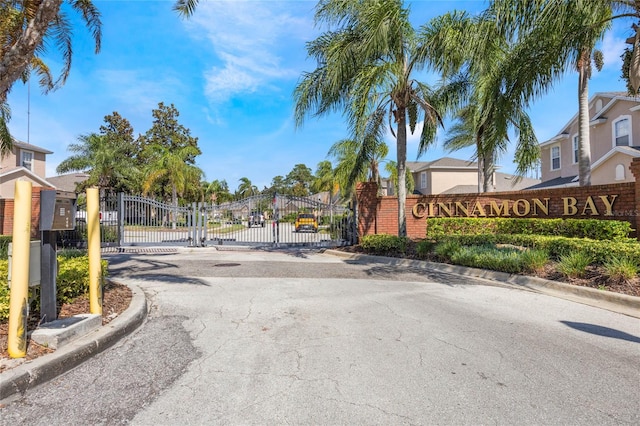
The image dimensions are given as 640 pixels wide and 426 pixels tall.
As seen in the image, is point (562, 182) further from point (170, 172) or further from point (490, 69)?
point (170, 172)

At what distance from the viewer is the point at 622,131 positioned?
19.6m

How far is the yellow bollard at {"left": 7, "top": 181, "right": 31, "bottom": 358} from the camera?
364cm

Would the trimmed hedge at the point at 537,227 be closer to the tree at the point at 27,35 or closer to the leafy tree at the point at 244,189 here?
the tree at the point at 27,35

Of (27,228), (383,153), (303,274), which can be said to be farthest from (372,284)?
(383,153)

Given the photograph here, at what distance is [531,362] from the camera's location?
3.95 metres

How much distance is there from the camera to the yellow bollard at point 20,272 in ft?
11.9

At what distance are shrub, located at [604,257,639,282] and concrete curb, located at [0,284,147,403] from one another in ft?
25.9

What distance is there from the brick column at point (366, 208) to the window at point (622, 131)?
1408 centimetres

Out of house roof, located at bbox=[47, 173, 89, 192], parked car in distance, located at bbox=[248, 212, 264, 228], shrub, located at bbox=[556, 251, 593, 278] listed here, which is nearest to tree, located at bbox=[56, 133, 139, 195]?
house roof, located at bbox=[47, 173, 89, 192]

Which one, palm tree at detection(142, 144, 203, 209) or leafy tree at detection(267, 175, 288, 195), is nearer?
palm tree at detection(142, 144, 203, 209)

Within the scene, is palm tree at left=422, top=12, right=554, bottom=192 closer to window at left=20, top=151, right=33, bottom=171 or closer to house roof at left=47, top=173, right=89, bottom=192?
window at left=20, top=151, right=33, bottom=171

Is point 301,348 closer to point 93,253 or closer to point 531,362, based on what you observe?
point 531,362

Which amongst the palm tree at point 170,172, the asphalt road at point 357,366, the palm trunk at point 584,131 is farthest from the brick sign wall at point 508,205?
the palm tree at point 170,172

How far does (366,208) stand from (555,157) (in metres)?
17.1
